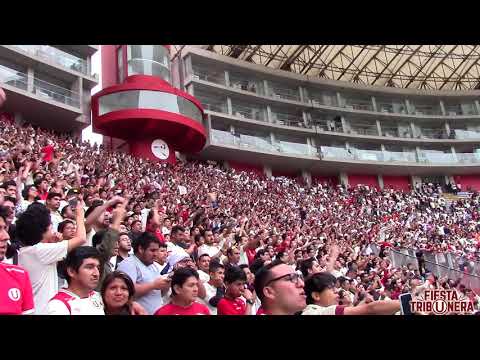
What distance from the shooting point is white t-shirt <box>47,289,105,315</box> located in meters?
3.20

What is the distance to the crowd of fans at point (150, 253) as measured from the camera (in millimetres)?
3445

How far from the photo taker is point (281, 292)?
3.48m

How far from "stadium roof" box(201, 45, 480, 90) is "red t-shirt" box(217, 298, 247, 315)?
30.7 m

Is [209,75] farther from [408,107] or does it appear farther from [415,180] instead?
[415,180]

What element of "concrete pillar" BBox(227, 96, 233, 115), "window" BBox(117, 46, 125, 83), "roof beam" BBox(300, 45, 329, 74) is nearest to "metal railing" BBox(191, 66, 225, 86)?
"concrete pillar" BBox(227, 96, 233, 115)

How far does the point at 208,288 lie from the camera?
5086 mm

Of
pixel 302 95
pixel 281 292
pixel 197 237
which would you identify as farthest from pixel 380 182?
pixel 281 292

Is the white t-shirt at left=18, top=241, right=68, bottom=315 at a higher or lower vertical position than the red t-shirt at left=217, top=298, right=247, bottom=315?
higher

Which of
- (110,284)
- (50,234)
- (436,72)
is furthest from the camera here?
(436,72)

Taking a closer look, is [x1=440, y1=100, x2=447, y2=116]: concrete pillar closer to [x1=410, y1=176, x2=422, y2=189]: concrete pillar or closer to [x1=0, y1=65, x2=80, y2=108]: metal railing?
[x1=410, y1=176, x2=422, y2=189]: concrete pillar

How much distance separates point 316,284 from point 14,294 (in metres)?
2.16
